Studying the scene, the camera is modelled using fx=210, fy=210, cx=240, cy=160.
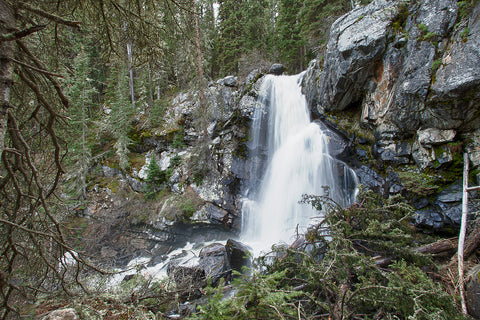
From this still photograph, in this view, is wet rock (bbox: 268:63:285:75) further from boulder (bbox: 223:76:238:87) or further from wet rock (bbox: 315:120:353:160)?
wet rock (bbox: 315:120:353:160)

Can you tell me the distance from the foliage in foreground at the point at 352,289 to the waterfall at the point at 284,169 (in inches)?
201

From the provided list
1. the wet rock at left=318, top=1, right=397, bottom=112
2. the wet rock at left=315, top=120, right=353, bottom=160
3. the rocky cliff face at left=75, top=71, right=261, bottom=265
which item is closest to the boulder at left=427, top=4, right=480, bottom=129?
the wet rock at left=318, top=1, right=397, bottom=112

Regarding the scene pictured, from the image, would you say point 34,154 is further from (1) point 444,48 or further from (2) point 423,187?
(1) point 444,48

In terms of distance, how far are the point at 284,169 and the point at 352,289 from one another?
27.0 ft

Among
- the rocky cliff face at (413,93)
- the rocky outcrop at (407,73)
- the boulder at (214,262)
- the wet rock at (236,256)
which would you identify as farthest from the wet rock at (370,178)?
→ the boulder at (214,262)

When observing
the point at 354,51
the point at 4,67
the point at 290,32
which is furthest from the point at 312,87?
the point at 4,67

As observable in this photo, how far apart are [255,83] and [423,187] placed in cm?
1069

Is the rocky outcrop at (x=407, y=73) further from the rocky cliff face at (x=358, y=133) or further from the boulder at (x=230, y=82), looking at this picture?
the boulder at (x=230, y=82)

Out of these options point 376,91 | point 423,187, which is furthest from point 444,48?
point 423,187

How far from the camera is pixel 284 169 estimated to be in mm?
11195

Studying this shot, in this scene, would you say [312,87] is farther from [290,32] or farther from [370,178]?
[290,32]

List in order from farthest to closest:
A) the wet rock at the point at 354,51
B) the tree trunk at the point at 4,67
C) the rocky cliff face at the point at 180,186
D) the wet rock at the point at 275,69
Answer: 1. the wet rock at the point at 275,69
2. the rocky cliff face at the point at 180,186
3. the wet rock at the point at 354,51
4. the tree trunk at the point at 4,67

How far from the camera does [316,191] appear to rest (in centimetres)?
984

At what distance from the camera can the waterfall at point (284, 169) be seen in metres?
9.72
